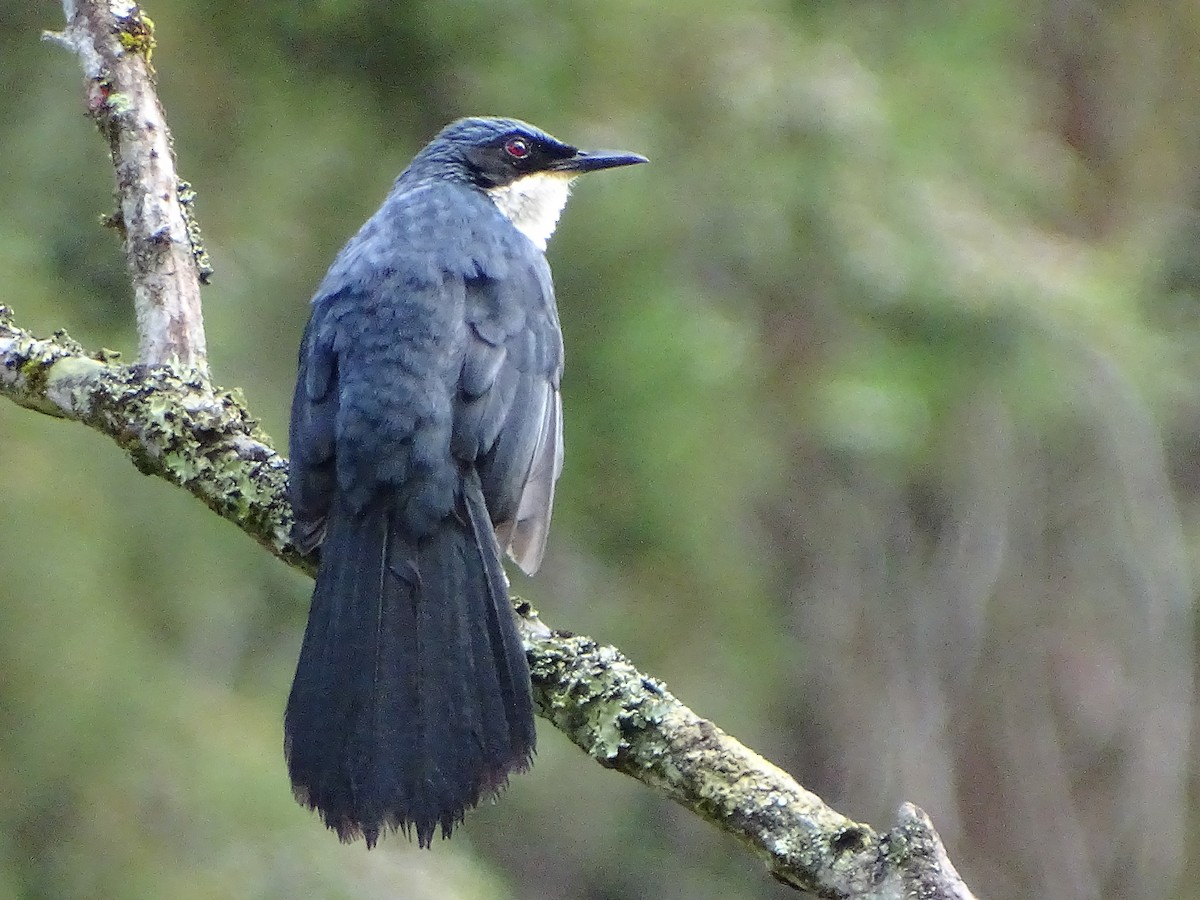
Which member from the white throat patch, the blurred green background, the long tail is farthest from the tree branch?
the white throat patch

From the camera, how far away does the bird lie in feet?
10.8

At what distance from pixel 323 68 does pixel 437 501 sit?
2.06m

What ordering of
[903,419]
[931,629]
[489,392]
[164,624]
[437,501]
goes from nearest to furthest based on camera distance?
[437,501]
[489,392]
[164,624]
[903,419]
[931,629]

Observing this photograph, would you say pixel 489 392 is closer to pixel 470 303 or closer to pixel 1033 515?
pixel 470 303

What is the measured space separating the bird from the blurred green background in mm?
737

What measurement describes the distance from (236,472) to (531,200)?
5.31 ft

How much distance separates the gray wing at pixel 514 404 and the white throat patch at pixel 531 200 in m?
0.60

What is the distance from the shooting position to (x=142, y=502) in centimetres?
512

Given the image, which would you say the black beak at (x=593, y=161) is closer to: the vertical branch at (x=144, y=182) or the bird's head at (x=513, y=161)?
the bird's head at (x=513, y=161)

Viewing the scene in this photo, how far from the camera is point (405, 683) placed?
134 inches

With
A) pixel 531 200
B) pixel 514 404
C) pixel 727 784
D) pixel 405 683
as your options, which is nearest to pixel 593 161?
pixel 531 200

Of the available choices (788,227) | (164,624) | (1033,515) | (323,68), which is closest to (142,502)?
(164,624)

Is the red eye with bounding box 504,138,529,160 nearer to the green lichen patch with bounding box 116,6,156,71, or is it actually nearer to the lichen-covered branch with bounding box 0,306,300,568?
the green lichen patch with bounding box 116,6,156,71

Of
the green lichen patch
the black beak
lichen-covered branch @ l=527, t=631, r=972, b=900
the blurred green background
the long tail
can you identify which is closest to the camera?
lichen-covered branch @ l=527, t=631, r=972, b=900
